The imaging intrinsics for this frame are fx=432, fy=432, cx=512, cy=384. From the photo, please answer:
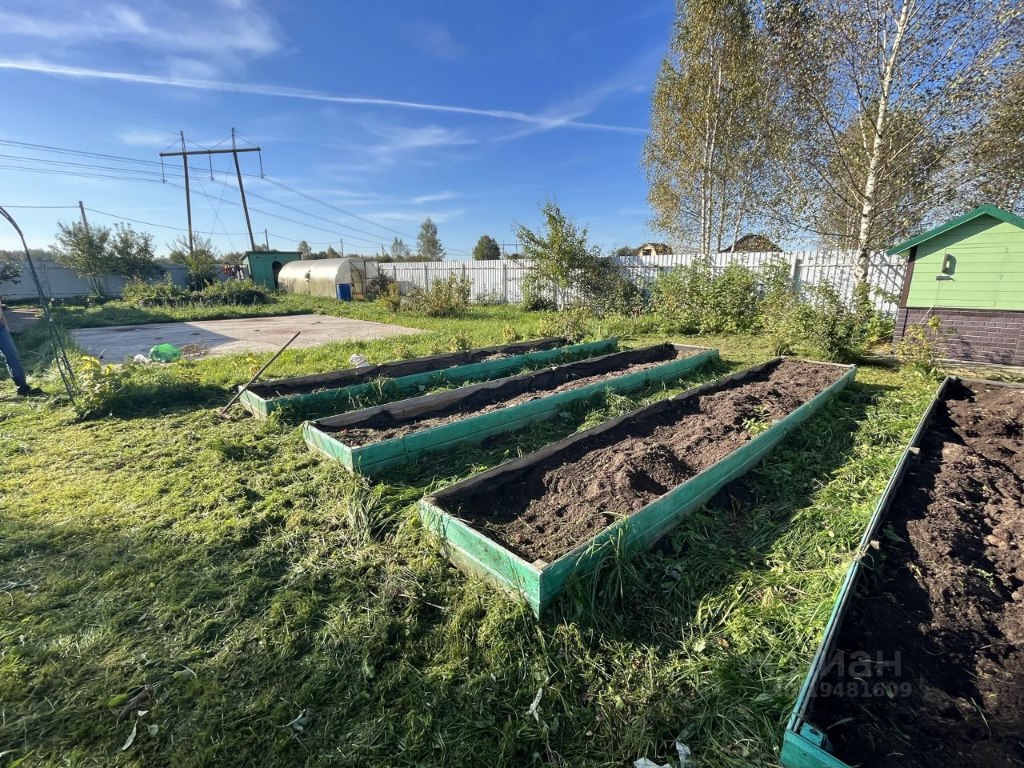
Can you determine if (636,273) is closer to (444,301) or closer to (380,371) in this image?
(444,301)

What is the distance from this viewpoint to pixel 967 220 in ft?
20.5

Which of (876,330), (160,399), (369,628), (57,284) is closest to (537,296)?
(876,330)

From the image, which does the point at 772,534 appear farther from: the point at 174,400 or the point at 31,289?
the point at 31,289

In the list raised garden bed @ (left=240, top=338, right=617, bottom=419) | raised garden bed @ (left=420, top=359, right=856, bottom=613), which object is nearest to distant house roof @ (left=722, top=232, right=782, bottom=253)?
raised garden bed @ (left=240, top=338, right=617, bottom=419)

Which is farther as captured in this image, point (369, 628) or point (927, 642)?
point (369, 628)

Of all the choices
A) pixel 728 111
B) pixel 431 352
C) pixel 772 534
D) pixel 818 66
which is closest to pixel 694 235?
pixel 728 111

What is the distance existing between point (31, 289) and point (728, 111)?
110 ft

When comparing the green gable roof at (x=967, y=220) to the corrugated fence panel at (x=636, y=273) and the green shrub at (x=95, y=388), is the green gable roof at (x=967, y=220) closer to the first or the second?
the corrugated fence panel at (x=636, y=273)

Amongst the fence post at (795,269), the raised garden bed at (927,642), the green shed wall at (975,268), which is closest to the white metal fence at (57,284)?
the fence post at (795,269)

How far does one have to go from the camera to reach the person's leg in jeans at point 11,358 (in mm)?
5410

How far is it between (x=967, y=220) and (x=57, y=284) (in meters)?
34.8

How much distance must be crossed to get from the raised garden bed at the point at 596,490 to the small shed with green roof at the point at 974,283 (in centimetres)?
425

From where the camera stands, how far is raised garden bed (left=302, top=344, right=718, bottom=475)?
340 centimetres

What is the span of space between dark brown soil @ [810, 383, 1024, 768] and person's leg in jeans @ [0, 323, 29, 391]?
8516mm
